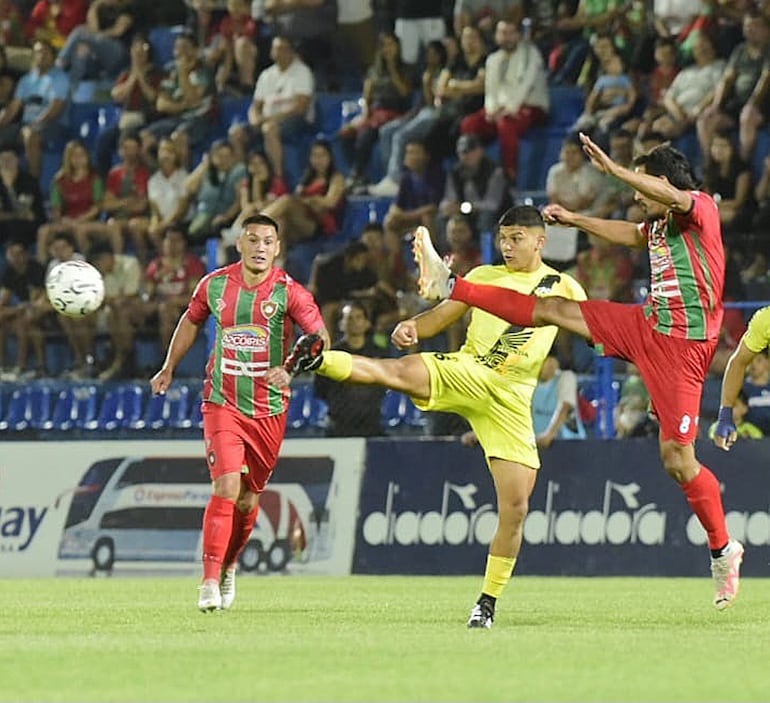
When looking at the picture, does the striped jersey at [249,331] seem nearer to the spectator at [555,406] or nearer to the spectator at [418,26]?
the spectator at [555,406]

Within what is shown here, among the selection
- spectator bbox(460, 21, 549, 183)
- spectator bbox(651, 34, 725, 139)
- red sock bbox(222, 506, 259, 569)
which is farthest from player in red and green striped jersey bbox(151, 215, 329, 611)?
spectator bbox(460, 21, 549, 183)

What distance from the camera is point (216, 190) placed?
72.8 feet

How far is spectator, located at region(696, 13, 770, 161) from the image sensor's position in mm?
19109

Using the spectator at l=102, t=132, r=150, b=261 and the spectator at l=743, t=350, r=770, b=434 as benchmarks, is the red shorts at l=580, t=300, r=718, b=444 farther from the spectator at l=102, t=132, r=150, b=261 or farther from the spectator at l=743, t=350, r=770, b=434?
the spectator at l=102, t=132, r=150, b=261

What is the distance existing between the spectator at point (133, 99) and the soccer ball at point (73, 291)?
10505 mm

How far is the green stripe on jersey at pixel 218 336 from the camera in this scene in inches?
464

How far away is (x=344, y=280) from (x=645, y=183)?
9009mm

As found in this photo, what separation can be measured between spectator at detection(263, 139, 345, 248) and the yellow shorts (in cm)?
1031

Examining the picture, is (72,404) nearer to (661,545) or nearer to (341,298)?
(341,298)

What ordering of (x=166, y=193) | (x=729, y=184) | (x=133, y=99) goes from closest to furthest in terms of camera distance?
1. (x=729, y=184)
2. (x=166, y=193)
3. (x=133, y=99)

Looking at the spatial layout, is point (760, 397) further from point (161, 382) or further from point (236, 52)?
point (236, 52)

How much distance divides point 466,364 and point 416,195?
10.0m

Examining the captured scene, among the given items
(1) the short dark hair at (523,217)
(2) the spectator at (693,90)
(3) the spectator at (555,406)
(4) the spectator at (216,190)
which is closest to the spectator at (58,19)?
(4) the spectator at (216,190)

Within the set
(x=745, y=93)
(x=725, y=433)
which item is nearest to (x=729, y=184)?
(x=745, y=93)
